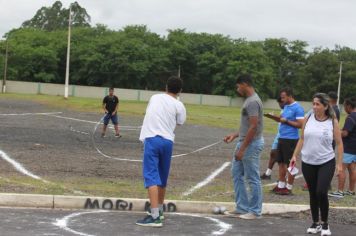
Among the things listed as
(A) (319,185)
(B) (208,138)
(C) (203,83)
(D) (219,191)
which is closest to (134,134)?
(B) (208,138)

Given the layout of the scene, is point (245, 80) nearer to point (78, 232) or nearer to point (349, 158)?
point (78, 232)

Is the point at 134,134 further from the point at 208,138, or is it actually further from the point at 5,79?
the point at 5,79

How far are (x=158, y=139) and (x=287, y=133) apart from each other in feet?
12.3

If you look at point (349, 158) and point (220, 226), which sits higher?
point (349, 158)

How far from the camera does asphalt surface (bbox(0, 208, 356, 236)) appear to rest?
703 centimetres

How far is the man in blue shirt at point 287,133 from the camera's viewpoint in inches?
403

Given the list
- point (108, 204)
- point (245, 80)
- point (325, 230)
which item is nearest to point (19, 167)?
point (108, 204)

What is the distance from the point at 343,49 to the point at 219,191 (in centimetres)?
10181

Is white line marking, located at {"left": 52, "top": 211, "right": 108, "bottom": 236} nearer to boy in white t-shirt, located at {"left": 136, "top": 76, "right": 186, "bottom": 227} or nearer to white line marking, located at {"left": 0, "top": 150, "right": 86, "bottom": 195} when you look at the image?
boy in white t-shirt, located at {"left": 136, "top": 76, "right": 186, "bottom": 227}

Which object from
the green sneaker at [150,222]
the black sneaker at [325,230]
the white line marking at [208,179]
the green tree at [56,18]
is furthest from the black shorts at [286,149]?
the green tree at [56,18]

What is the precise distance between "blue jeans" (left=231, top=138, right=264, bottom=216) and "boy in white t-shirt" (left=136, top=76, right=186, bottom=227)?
3.94 ft

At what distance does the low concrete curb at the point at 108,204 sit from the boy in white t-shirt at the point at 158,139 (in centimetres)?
99

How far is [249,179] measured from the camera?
327 inches

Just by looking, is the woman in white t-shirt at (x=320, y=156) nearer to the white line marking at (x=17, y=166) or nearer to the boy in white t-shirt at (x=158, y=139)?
the boy in white t-shirt at (x=158, y=139)
